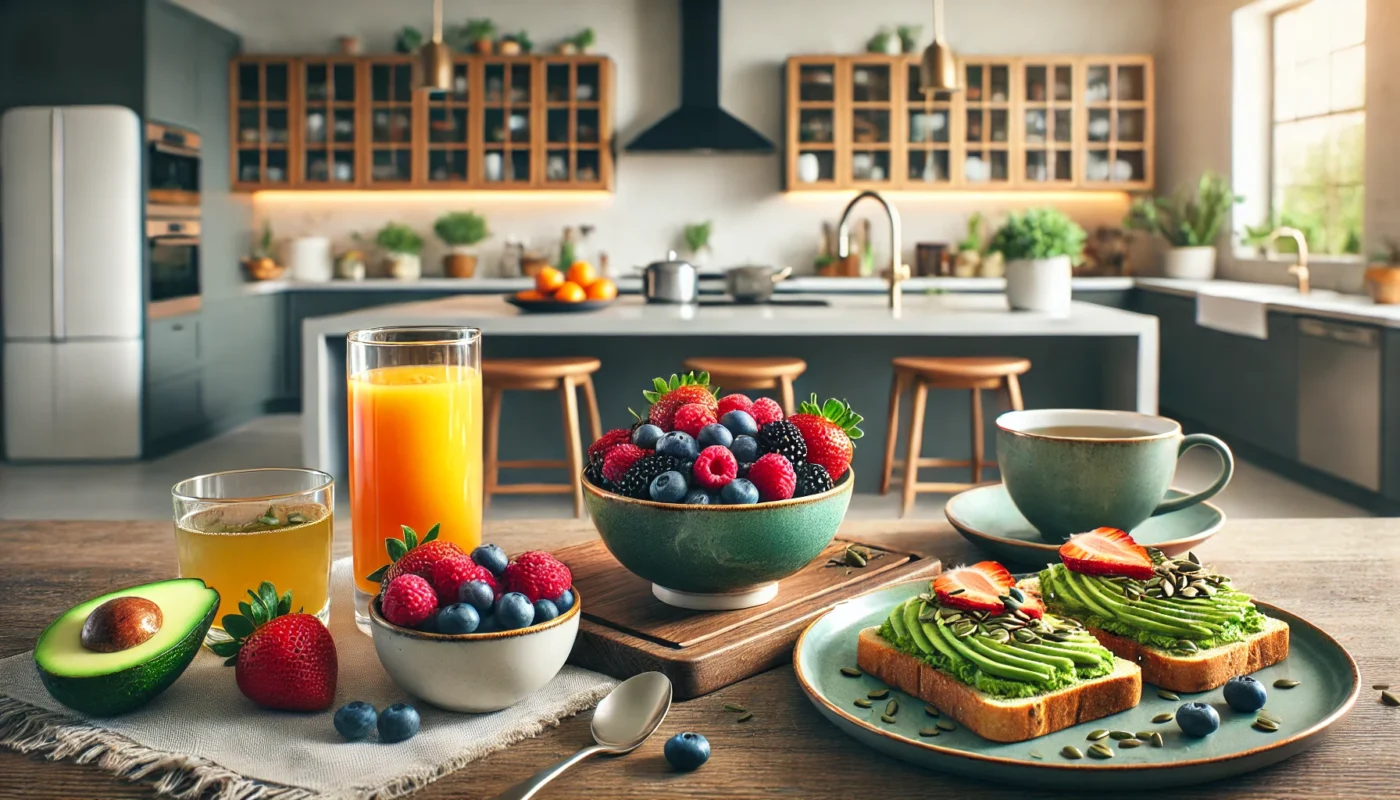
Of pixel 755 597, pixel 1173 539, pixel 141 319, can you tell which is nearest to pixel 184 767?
pixel 755 597

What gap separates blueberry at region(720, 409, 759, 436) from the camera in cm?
94

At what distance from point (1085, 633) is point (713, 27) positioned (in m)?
6.73

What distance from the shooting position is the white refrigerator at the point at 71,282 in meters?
5.39

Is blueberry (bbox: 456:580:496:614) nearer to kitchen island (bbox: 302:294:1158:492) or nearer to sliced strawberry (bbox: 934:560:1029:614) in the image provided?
sliced strawberry (bbox: 934:560:1029:614)

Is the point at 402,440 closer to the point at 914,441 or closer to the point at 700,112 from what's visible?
the point at 914,441

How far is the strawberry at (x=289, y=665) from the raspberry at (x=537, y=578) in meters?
0.13

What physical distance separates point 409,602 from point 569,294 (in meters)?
3.29

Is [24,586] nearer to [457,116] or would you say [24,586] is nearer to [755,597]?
[755,597]

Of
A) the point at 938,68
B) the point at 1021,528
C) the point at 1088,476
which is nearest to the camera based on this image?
the point at 1088,476

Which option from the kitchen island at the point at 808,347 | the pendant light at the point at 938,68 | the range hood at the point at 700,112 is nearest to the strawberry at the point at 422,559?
the kitchen island at the point at 808,347

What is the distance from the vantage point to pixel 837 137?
7027 mm

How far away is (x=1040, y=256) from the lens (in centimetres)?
400

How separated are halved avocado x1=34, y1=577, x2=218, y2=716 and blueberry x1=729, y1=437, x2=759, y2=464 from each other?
1.29ft

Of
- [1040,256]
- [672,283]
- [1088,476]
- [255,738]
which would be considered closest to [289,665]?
[255,738]
